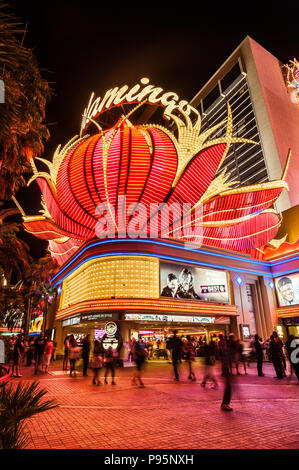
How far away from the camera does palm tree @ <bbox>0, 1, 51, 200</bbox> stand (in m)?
3.39

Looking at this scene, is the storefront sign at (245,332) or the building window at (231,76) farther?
the building window at (231,76)

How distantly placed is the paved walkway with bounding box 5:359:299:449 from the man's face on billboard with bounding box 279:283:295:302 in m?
16.4

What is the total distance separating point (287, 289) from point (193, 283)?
9386 millimetres

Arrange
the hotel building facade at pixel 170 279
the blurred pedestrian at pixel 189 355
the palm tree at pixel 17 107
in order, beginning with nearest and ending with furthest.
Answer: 1. the palm tree at pixel 17 107
2. the blurred pedestrian at pixel 189 355
3. the hotel building facade at pixel 170 279

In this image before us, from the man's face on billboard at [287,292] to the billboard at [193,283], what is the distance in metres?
5.86

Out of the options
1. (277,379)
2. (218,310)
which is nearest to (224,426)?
(277,379)

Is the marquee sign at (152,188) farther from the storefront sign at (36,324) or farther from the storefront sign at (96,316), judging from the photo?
the storefront sign at (36,324)

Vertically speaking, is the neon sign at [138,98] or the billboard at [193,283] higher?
the neon sign at [138,98]

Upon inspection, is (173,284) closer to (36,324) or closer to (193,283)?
(193,283)

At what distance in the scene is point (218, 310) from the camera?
2055 centimetres

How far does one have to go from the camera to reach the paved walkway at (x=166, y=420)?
424 centimetres

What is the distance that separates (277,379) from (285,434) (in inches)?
312

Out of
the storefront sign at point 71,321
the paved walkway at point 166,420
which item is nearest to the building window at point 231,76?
the storefront sign at point 71,321
